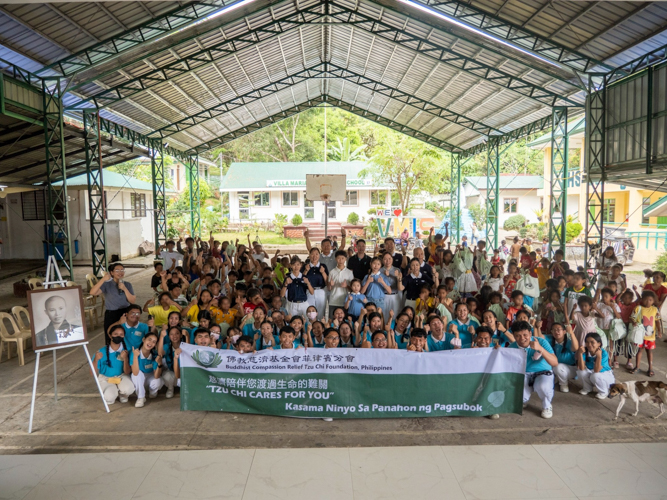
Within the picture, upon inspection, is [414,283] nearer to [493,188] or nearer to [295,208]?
[493,188]

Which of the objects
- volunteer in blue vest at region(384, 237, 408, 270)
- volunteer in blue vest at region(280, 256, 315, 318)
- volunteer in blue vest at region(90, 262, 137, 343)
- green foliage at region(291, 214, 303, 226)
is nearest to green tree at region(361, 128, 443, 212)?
green foliage at region(291, 214, 303, 226)

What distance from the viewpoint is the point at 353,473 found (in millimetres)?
4559

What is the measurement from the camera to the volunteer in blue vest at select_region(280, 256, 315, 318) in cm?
755

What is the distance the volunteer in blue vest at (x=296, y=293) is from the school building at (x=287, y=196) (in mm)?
24367

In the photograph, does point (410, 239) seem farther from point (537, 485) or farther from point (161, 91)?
point (537, 485)

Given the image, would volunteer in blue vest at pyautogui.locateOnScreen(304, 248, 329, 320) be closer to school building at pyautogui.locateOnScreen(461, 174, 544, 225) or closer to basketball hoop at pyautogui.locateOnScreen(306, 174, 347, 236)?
basketball hoop at pyautogui.locateOnScreen(306, 174, 347, 236)

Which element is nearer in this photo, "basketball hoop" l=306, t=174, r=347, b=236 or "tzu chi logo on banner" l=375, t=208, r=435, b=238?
"basketball hoop" l=306, t=174, r=347, b=236

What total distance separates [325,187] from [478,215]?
2059 centimetres

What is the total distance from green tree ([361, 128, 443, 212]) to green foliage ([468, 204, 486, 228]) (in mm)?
4174

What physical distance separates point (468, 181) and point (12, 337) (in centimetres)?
2961

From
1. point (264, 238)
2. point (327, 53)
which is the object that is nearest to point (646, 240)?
point (327, 53)

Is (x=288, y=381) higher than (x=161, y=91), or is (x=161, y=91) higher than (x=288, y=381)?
(x=161, y=91)

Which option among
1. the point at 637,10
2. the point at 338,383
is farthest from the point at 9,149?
the point at 637,10

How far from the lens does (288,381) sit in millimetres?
5707
